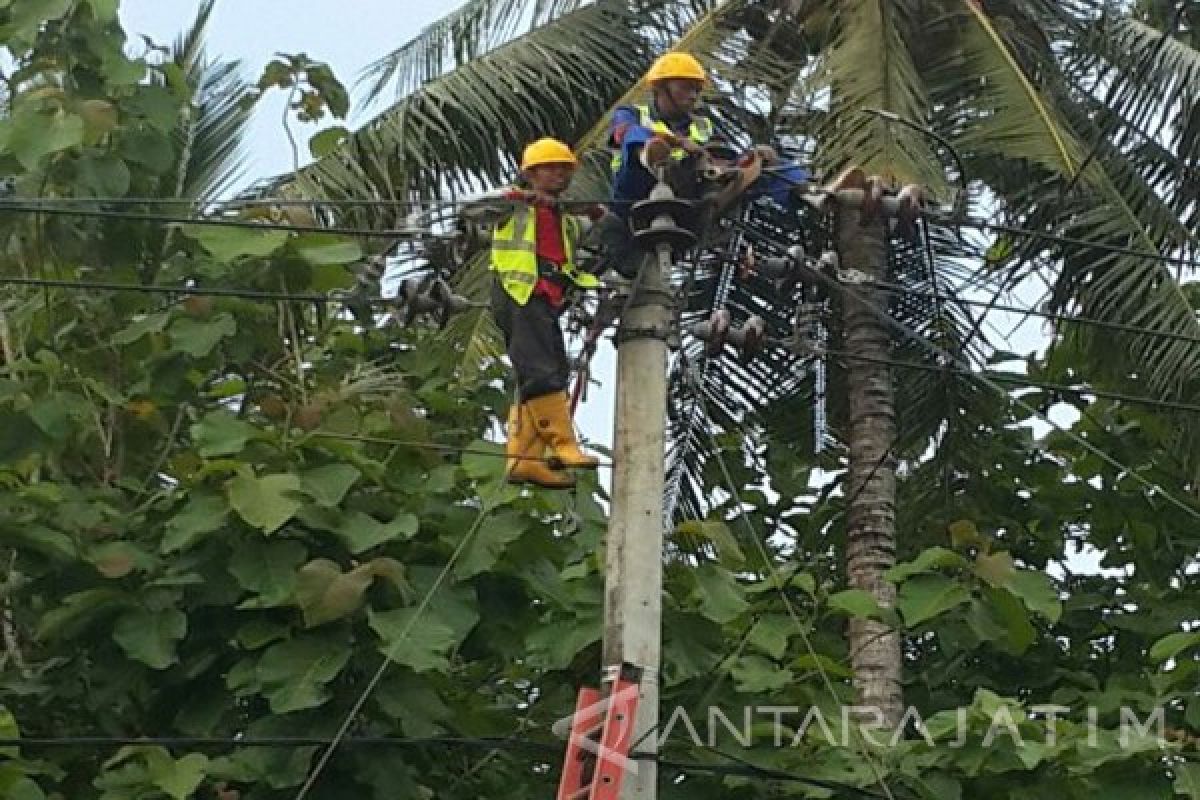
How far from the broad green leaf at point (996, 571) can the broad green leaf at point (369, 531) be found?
78.9 inches

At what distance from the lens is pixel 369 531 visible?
8773 millimetres

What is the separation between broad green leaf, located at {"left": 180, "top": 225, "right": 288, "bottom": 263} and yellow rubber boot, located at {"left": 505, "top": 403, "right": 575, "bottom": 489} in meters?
1.57

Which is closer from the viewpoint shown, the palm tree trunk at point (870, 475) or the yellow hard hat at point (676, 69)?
the yellow hard hat at point (676, 69)

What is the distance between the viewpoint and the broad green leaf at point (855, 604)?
8984 mm

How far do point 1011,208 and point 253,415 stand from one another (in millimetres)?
4512

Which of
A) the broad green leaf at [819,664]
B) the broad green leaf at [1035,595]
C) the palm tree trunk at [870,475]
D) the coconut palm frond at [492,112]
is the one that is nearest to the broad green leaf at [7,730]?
the broad green leaf at [819,664]

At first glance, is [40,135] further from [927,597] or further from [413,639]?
[927,597]

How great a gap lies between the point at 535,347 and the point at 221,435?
4.55 feet

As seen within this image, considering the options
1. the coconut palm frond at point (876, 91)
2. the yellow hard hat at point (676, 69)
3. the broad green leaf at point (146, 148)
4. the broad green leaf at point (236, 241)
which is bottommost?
the broad green leaf at point (236, 241)

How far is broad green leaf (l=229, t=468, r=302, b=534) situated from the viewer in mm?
8414

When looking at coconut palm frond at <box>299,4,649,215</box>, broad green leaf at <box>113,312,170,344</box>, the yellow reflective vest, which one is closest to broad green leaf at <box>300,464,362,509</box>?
broad green leaf at <box>113,312,170,344</box>

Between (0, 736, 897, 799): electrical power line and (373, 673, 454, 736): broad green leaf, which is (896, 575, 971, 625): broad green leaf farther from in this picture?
(373, 673, 454, 736): broad green leaf

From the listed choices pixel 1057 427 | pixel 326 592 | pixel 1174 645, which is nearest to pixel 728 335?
pixel 326 592

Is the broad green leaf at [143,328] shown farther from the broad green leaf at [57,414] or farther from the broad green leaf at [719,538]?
the broad green leaf at [719,538]
